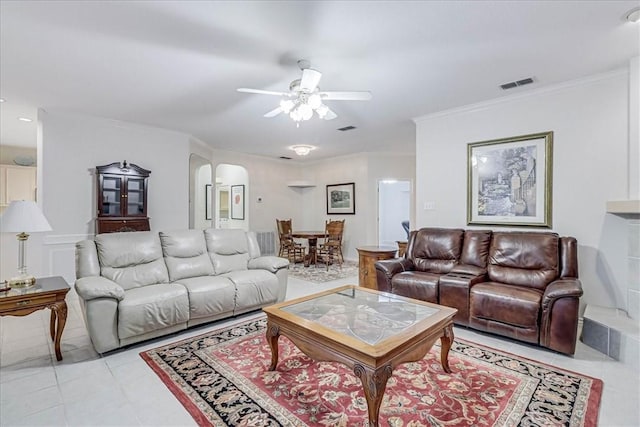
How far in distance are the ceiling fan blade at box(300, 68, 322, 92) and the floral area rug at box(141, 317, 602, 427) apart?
227cm

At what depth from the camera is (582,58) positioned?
2.78 m

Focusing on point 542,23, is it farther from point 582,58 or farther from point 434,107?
point 434,107

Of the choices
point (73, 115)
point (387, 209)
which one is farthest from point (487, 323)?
point (387, 209)

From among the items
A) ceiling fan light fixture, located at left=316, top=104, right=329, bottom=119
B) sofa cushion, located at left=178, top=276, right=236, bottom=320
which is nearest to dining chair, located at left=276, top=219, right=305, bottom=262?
sofa cushion, located at left=178, top=276, right=236, bottom=320

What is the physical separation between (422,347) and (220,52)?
2.78m

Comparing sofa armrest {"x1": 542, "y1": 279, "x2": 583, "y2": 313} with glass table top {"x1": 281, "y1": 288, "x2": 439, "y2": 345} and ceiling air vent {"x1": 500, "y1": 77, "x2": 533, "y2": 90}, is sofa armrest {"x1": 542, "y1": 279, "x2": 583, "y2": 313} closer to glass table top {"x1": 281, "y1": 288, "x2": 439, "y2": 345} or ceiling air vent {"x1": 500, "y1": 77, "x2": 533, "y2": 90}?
glass table top {"x1": 281, "y1": 288, "x2": 439, "y2": 345}

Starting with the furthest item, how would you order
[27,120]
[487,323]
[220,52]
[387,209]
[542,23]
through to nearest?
[387,209]
[27,120]
[487,323]
[220,52]
[542,23]

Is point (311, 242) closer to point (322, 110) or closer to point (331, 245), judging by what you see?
point (331, 245)

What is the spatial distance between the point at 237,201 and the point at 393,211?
5042mm

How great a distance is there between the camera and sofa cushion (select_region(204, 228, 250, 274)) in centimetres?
366

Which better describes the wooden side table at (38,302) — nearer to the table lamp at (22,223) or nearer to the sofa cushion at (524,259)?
the table lamp at (22,223)

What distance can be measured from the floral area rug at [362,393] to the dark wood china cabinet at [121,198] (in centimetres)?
265

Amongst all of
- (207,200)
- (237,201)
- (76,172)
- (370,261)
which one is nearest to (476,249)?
(370,261)

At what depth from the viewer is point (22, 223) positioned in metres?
2.46
